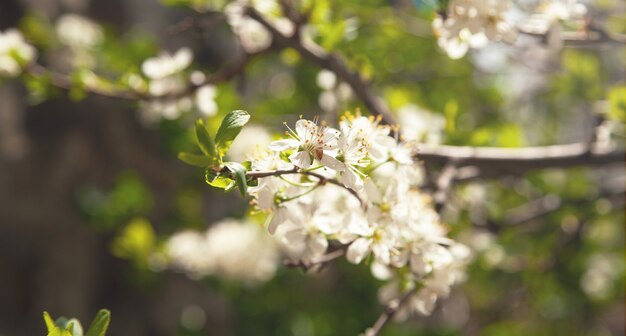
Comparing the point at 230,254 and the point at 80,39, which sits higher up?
the point at 80,39

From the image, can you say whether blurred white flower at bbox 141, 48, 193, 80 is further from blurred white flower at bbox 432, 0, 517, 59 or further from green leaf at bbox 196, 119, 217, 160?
green leaf at bbox 196, 119, 217, 160

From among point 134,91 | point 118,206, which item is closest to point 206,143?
point 134,91

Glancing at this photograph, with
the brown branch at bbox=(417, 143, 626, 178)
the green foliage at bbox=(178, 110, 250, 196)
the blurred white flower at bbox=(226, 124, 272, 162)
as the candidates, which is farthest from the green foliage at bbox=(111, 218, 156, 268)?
the green foliage at bbox=(178, 110, 250, 196)

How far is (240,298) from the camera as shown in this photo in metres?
2.38

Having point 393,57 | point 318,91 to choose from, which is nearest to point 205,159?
point 393,57

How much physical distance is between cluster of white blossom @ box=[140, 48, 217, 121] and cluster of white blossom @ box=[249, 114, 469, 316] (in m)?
0.58

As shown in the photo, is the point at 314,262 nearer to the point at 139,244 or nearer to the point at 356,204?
the point at 356,204

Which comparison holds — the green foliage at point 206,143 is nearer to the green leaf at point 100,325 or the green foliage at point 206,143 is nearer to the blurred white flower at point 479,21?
the green leaf at point 100,325

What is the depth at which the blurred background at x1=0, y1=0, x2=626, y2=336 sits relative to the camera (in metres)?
1.87

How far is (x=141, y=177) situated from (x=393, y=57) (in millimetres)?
1486

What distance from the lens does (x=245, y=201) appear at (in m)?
2.30

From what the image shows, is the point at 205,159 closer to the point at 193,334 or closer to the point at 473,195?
the point at 473,195

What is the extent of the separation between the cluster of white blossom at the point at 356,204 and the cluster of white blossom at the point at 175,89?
58 cm

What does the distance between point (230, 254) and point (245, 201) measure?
18.6 inches
